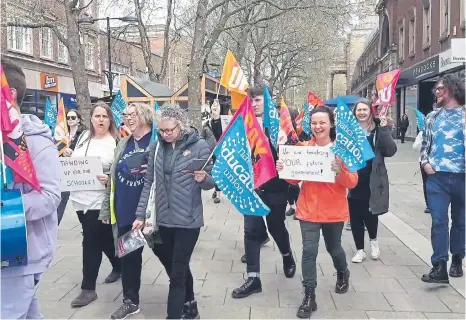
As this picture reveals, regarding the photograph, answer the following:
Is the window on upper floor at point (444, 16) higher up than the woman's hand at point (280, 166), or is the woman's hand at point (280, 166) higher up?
the window on upper floor at point (444, 16)

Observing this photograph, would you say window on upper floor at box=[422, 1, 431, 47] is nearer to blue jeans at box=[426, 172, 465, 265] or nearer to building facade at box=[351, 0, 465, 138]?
building facade at box=[351, 0, 465, 138]

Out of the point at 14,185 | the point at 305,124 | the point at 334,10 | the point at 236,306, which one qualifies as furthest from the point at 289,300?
the point at 334,10

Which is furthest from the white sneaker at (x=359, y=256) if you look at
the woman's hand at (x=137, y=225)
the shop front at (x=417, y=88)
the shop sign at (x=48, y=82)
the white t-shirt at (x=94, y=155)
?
the shop sign at (x=48, y=82)

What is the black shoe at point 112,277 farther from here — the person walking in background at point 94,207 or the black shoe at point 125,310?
the black shoe at point 125,310

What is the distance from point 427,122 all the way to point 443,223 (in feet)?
3.16

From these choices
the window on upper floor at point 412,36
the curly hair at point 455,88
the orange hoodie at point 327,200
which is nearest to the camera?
the orange hoodie at point 327,200

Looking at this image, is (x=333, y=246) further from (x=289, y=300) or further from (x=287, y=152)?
(x=287, y=152)

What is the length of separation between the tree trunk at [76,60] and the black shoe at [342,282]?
1079cm

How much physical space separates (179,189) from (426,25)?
25.8 meters

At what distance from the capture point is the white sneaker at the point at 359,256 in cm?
521

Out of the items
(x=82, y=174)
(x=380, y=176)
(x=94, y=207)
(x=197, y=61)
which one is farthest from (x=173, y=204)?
(x=197, y=61)

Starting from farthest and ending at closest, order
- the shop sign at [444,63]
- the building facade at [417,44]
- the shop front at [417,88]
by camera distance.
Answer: the shop front at [417,88]
the building facade at [417,44]
the shop sign at [444,63]

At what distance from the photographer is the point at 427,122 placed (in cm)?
462

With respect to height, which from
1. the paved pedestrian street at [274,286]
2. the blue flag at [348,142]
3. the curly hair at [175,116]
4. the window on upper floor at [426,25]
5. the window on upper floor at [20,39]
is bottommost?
the paved pedestrian street at [274,286]
